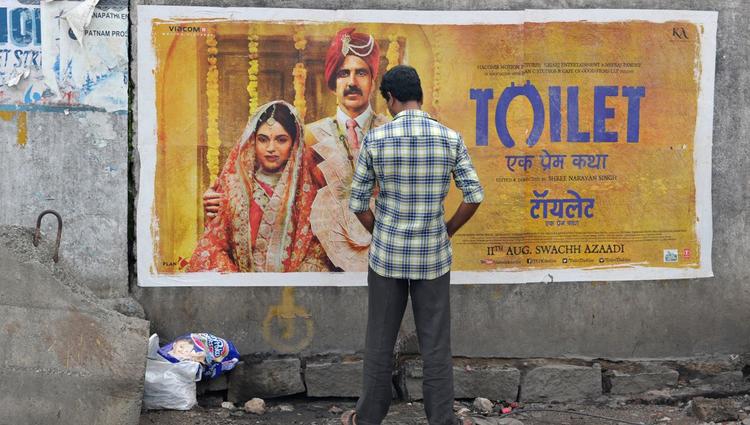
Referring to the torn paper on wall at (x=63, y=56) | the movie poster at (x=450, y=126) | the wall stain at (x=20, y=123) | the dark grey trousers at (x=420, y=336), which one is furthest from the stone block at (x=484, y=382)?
the wall stain at (x=20, y=123)

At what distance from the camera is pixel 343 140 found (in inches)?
200

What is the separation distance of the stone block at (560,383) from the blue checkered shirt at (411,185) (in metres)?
1.44

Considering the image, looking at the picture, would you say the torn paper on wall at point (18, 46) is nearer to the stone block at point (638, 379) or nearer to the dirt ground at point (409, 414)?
the dirt ground at point (409, 414)

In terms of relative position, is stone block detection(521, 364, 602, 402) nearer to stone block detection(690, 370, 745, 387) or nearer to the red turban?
stone block detection(690, 370, 745, 387)

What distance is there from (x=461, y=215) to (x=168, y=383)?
1884 mm

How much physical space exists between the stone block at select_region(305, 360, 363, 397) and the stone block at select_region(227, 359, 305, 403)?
0.28 feet

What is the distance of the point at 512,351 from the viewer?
5258mm

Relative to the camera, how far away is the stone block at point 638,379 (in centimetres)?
528

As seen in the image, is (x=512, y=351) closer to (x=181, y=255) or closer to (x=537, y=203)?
(x=537, y=203)

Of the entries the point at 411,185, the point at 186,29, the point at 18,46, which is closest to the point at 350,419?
the point at 411,185

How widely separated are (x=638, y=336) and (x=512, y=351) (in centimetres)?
80

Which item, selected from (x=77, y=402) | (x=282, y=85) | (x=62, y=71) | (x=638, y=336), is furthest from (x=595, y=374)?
(x=62, y=71)

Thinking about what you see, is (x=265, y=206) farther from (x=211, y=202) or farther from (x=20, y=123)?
(x=20, y=123)

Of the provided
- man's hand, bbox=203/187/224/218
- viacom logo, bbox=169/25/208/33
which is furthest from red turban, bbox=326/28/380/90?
man's hand, bbox=203/187/224/218
